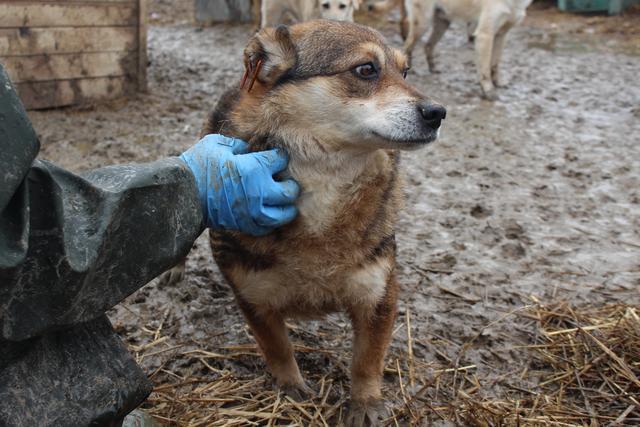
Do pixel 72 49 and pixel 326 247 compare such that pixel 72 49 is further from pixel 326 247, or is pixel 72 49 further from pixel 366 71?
pixel 326 247

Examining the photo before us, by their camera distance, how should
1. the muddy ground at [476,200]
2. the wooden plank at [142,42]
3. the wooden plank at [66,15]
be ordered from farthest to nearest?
1. the wooden plank at [142,42]
2. the wooden plank at [66,15]
3. the muddy ground at [476,200]

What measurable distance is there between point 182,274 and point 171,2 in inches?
445

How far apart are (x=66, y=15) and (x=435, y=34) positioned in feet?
14.9

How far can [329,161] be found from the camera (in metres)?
2.21

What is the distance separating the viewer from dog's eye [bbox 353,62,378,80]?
7.30 feet

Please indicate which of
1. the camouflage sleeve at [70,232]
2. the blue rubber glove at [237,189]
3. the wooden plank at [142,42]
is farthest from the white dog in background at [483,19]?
the camouflage sleeve at [70,232]

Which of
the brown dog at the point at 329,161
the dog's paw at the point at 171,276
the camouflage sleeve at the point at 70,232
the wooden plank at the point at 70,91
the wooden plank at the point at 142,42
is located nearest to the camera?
the camouflage sleeve at the point at 70,232

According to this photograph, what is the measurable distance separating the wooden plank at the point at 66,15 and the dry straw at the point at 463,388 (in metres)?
3.75

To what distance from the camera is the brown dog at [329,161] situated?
217 cm

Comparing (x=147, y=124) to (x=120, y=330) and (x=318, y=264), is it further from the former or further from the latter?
(x=318, y=264)

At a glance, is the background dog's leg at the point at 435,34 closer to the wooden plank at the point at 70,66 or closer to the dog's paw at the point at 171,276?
the wooden plank at the point at 70,66

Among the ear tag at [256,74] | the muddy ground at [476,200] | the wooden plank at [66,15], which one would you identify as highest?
the ear tag at [256,74]

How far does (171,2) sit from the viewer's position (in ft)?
44.1

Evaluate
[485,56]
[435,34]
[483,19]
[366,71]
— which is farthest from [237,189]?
[435,34]
